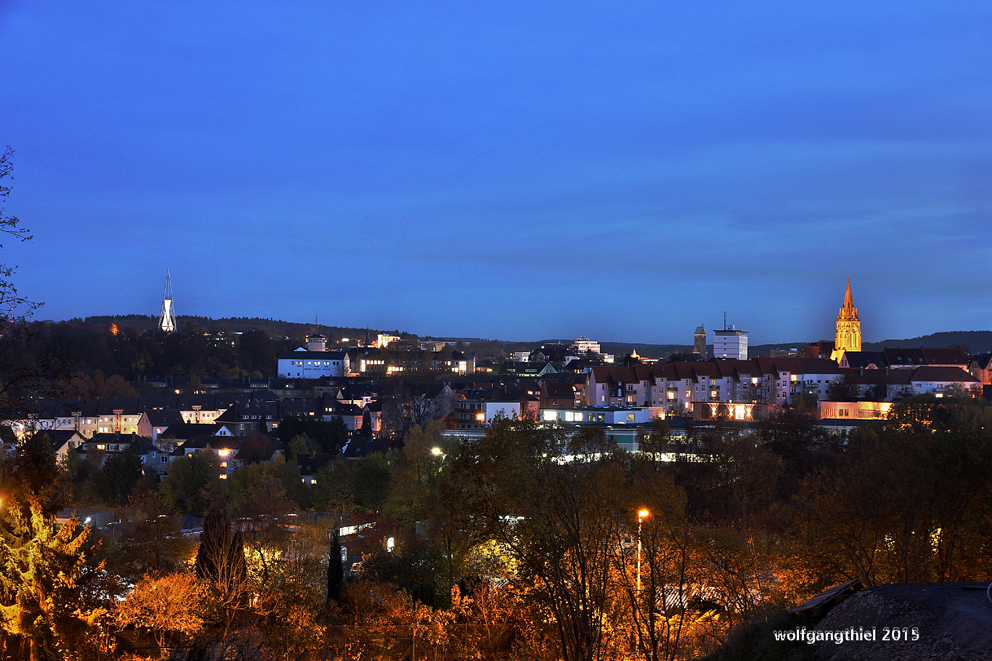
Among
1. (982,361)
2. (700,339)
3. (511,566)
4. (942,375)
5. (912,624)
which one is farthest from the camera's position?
(700,339)

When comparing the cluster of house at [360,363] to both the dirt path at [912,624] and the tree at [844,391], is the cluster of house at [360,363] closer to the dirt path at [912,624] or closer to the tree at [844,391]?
the tree at [844,391]

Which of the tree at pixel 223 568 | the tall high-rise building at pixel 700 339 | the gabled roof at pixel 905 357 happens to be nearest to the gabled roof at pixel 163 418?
the tree at pixel 223 568

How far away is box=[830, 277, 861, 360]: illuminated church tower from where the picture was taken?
106875 mm

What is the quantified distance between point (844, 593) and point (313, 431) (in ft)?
181

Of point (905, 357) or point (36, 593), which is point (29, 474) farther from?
point (905, 357)

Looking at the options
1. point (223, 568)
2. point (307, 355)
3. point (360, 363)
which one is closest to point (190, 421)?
point (307, 355)

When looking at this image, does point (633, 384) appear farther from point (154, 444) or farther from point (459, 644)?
point (459, 644)

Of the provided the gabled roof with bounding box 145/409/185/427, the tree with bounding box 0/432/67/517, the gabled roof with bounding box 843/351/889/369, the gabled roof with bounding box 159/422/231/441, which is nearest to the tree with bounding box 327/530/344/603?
the tree with bounding box 0/432/67/517

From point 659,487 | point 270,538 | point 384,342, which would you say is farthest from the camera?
point 384,342

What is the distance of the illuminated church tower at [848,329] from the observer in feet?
351

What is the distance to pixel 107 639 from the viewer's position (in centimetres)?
1410

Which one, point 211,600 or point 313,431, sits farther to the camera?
point 313,431

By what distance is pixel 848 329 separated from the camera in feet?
352

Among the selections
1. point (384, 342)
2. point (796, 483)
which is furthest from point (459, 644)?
point (384, 342)
